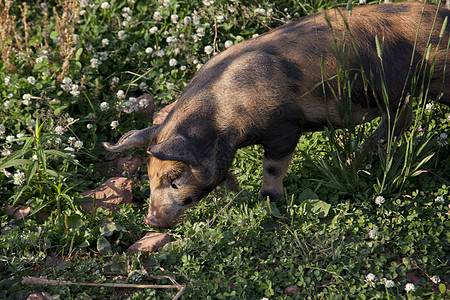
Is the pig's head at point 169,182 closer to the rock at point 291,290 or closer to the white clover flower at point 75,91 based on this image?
the rock at point 291,290

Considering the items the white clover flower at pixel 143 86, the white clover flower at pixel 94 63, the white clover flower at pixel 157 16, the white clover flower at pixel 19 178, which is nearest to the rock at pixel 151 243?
the white clover flower at pixel 19 178

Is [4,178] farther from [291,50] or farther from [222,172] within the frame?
[291,50]

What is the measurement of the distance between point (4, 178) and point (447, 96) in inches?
164

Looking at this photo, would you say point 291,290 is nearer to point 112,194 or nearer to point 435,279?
point 435,279

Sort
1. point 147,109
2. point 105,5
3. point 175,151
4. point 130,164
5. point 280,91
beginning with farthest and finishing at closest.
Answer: point 105,5 < point 147,109 < point 130,164 < point 280,91 < point 175,151

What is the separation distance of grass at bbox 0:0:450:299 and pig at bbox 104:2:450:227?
286mm

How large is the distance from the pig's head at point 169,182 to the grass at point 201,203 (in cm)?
18

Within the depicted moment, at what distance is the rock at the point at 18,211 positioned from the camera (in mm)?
4738

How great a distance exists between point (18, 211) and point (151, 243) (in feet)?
4.66

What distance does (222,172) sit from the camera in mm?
4434

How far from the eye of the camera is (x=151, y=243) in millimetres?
4250

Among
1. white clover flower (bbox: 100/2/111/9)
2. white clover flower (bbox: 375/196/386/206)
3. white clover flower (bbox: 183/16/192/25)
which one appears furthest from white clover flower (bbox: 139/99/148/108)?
white clover flower (bbox: 375/196/386/206)

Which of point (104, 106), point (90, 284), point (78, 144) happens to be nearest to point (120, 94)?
point (104, 106)

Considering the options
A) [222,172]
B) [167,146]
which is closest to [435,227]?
[222,172]
